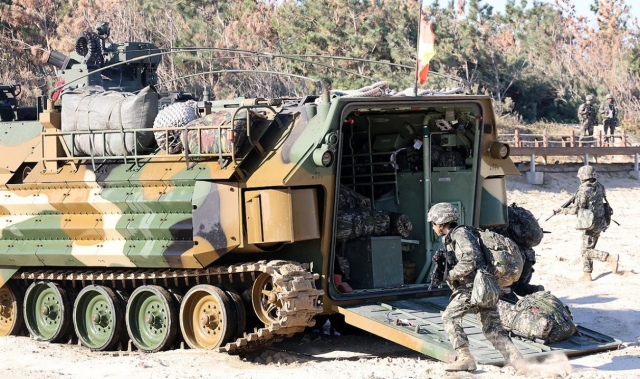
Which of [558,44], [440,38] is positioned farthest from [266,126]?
[558,44]

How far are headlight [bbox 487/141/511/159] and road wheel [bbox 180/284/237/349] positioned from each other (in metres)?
3.67

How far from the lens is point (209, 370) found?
11.0 metres

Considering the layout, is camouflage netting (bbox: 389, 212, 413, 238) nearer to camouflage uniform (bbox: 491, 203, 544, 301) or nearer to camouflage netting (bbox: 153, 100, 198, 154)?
camouflage uniform (bbox: 491, 203, 544, 301)

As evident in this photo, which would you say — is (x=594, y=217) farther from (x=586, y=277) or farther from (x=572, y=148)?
(x=572, y=148)

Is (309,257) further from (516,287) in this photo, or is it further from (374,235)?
(516,287)

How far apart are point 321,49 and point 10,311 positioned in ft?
73.0

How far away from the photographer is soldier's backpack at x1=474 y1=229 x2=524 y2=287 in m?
10.6

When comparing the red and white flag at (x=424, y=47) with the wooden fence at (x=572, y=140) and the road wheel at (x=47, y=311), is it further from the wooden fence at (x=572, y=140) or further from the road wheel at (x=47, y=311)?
the wooden fence at (x=572, y=140)

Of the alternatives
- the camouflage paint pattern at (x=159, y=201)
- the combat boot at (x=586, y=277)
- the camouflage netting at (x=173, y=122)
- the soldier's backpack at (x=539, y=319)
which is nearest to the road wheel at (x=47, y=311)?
the camouflage paint pattern at (x=159, y=201)

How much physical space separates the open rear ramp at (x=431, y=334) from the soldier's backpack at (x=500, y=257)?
743mm

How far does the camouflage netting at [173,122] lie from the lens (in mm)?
12422

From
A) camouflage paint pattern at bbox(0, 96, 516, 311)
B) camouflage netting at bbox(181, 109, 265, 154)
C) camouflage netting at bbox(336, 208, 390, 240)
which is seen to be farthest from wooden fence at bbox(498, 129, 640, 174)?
camouflage netting at bbox(181, 109, 265, 154)

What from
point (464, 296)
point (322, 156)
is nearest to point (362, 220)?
point (322, 156)

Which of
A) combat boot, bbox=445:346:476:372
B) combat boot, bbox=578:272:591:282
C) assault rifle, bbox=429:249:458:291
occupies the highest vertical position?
assault rifle, bbox=429:249:458:291
